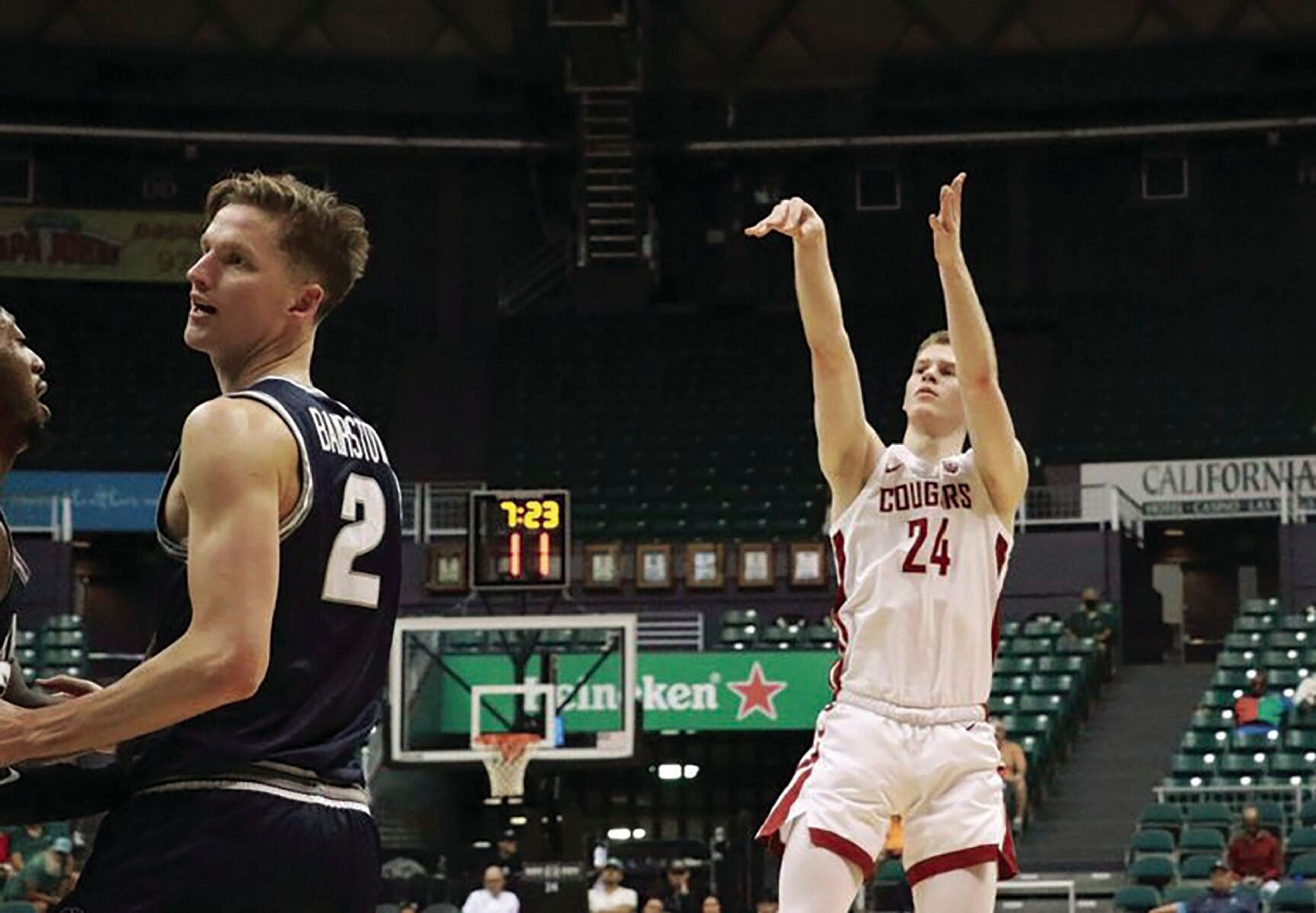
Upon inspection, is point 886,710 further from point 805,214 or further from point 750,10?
point 750,10

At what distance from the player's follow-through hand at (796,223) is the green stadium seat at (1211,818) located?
17.6m

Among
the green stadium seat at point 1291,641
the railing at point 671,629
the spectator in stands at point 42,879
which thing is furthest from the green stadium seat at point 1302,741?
the spectator in stands at point 42,879

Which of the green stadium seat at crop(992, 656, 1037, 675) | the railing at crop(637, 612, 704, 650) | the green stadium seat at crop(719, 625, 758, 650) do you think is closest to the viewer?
the green stadium seat at crop(992, 656, 1037, 675)

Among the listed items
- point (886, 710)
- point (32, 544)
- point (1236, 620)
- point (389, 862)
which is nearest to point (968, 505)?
point (886, 710)

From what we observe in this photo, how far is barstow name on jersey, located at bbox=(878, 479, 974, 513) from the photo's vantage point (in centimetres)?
719

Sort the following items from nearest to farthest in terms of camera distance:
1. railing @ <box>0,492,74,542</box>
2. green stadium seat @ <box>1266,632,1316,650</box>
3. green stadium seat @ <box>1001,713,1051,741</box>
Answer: green stadium seat @ <box>1001,713,1051,741</box> → green stadium seat @ <box>1266,632,1316,650</box> → railing @ <box>0,492,74,542</box>

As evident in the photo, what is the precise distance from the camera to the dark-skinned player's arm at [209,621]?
3.80 meters

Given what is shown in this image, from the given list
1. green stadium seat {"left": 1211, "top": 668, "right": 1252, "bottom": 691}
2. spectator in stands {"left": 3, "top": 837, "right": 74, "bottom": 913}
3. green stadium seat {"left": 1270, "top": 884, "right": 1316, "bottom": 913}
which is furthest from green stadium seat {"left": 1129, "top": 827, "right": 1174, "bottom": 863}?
spectator in stands {"left": 3, "top": 837, "right": 74, "bottom": 913}

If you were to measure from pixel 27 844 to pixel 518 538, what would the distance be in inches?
243

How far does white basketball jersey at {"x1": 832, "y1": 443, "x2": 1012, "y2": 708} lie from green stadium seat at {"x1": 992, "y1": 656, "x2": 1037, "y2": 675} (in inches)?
826

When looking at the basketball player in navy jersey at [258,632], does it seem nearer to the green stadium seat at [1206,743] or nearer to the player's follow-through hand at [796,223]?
the player's follow-through hand at [796,223]

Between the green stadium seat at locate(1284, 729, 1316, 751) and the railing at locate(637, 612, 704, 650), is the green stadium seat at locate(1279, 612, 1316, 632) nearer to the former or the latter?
the green stadium seat at locate(1284, 729, 1316, 751)

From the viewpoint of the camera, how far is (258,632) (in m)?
3.85

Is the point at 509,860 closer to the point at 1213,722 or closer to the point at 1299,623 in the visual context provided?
the point at 1213,722
